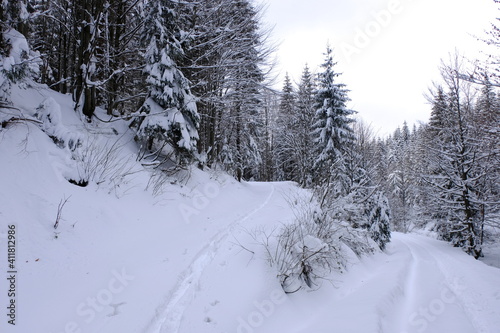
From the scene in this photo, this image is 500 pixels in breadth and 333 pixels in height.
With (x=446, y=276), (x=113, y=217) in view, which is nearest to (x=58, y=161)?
(x=113, y=217)

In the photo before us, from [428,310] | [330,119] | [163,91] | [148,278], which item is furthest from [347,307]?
[330,119]

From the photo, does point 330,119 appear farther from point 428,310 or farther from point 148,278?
point 148,278

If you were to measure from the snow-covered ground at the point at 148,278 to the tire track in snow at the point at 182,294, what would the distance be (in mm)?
19

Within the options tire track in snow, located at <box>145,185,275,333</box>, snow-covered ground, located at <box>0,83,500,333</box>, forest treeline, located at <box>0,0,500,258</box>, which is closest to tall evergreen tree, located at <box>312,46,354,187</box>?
forest treeline, located at <box>0,0,500,258</box>

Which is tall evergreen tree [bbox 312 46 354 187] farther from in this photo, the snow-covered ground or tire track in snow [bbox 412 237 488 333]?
the snow-covered ground

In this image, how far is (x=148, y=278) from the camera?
12.6 ft

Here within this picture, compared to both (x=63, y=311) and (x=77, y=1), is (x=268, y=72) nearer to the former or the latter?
(x=77, y=1)

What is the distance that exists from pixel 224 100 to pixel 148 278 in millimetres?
10945

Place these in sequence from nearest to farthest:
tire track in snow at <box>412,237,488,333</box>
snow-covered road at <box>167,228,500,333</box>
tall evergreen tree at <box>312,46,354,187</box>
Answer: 1. snow-covered road at <box>167,228,500,333</box>
2. tire track in snow at <box>412,237,488,333</box>
3. tall evergreen tree at <box>312,46,354,187</box>

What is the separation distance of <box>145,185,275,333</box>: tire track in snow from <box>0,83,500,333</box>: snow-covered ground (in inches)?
0.7

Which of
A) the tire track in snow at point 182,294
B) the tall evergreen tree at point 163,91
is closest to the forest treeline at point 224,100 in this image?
the tall evergreen tree at point 163,91

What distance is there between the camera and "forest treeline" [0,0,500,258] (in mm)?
8359

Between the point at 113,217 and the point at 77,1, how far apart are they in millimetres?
8934

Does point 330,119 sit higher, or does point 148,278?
point 330,119
